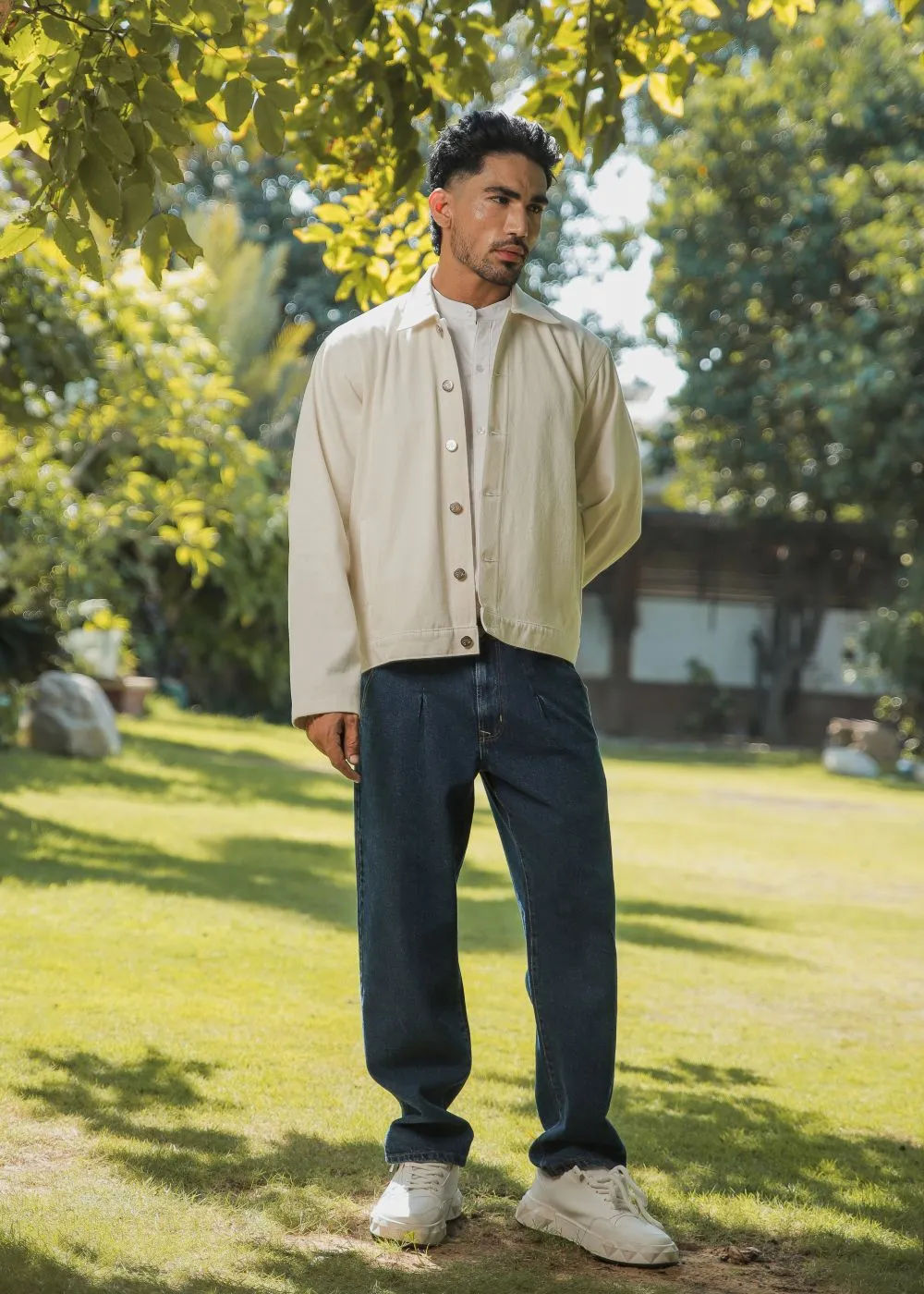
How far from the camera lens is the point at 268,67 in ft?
12.1

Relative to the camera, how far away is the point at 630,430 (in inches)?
143

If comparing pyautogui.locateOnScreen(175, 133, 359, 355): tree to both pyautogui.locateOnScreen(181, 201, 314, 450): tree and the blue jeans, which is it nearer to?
pyautogui.locateOnScreen(181, 201, 314, 450): tree

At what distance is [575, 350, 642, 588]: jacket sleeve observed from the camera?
11.7ft

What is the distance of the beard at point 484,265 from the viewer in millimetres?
3439

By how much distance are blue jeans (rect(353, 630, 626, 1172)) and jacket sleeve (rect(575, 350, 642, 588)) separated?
0.38 metres

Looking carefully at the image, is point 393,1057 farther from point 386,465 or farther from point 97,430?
point 97,430

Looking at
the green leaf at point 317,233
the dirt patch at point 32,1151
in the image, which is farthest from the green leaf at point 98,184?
the green leaf at point 317,233

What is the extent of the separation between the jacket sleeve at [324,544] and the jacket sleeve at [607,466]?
0.48 meters

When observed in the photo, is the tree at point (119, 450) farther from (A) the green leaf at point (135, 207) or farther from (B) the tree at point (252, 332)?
(B) the tree at point (252, 332)

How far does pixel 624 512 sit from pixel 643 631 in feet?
78.7

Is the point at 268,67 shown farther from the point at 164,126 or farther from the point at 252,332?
the point at 252,332

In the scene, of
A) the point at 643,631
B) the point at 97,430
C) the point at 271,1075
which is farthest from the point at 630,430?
the point at 643,631

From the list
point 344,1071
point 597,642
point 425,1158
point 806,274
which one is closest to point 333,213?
point 344,1071

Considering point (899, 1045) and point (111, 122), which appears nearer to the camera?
point (111, 122)
